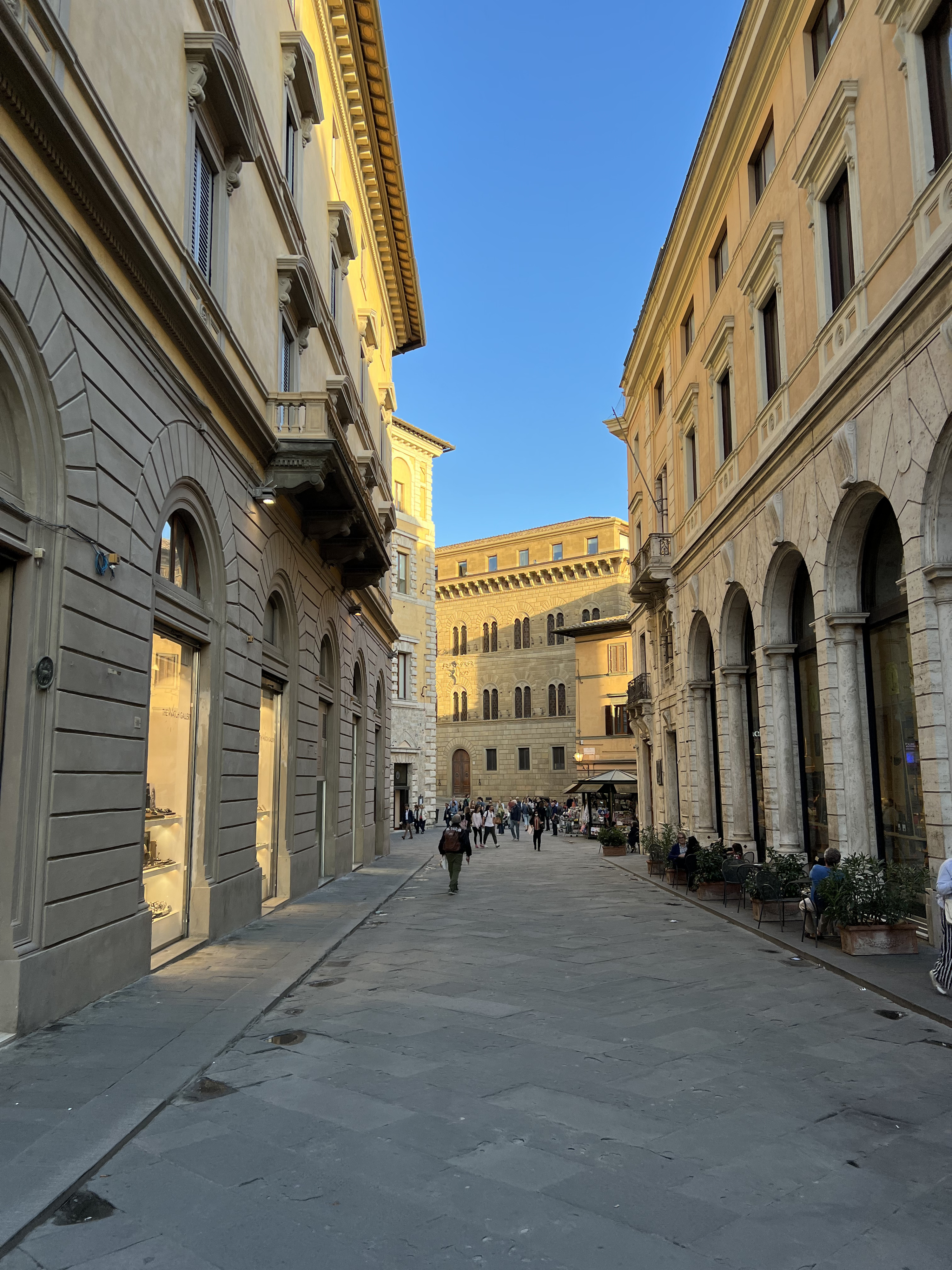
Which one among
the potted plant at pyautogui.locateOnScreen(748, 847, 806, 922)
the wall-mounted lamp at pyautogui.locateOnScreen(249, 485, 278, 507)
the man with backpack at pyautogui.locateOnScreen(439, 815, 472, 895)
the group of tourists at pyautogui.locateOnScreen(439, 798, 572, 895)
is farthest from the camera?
the group of tourists at pyautogui.locateOnScreen(439, 798, 572, 895)

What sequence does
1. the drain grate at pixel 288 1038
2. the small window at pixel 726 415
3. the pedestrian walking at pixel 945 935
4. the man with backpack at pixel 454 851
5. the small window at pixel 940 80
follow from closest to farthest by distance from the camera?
1. the drain grate at pixel 288 1038
2. the pedestrian walking at pixel 945 935
3. the small window at pixel 940 80
4. the man with backpack at pixel 454 851
5. the small window at pixel 726 415

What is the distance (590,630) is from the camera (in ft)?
171

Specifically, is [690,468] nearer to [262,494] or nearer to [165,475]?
[262,494]

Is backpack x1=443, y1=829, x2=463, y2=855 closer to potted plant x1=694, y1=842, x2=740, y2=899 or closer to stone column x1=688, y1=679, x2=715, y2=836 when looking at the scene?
potted plant x1=694, y1=842, x2=740, y2=899

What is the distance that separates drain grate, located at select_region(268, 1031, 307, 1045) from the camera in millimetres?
7027

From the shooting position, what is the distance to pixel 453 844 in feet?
61.8

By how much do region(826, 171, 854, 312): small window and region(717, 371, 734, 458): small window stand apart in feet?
19.8

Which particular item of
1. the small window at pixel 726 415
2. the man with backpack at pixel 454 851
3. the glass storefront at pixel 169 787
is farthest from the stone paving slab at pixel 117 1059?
the small window at pixel 726 415

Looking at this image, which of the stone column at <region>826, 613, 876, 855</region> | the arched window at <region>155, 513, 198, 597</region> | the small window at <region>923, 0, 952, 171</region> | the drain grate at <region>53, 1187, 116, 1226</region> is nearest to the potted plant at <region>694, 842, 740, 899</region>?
the stone column at <region>826, 613, 876, 855</region>

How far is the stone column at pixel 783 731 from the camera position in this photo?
16.5 metres

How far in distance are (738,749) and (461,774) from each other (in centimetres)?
4625

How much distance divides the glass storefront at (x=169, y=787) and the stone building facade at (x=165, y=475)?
5 centimetres

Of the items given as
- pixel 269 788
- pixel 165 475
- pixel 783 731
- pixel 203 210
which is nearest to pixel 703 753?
pixel 783 731

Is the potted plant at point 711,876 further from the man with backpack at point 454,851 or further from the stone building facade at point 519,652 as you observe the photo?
the stone building facade at point 519,652
